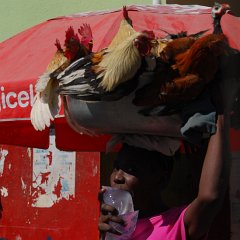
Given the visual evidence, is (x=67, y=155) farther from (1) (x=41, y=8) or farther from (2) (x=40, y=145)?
(2) (x=40, y=145)

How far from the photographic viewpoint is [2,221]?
7012 millimetres

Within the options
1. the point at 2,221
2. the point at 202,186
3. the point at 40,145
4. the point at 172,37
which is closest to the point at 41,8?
the point at 2,221

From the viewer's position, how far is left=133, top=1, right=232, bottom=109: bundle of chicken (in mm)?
2180

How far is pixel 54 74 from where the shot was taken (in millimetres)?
2590

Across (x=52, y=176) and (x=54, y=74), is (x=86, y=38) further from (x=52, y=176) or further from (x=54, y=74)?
(x=52, y=176)

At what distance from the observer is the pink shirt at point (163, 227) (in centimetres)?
232

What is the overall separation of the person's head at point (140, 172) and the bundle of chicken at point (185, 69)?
273 millimetres

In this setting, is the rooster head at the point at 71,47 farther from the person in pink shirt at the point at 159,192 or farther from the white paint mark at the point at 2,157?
the white paint mark at the point at 2,157

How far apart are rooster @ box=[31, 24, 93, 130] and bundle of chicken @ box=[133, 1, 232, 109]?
1.11 ft

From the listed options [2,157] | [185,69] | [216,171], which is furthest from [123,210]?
[2,157]

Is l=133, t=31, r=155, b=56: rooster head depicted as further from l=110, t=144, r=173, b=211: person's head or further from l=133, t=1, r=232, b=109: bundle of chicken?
l=110, t=144, r=173, b=211: person's head

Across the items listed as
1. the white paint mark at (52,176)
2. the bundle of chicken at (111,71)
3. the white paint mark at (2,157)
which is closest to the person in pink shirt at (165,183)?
the bundle of chicken at (111,71)

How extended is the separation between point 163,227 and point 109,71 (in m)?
0.58

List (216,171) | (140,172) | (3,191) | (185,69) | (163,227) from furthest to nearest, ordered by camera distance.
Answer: (3,191)
(140,172)
(163,227)
(185,69)
(216,171)
